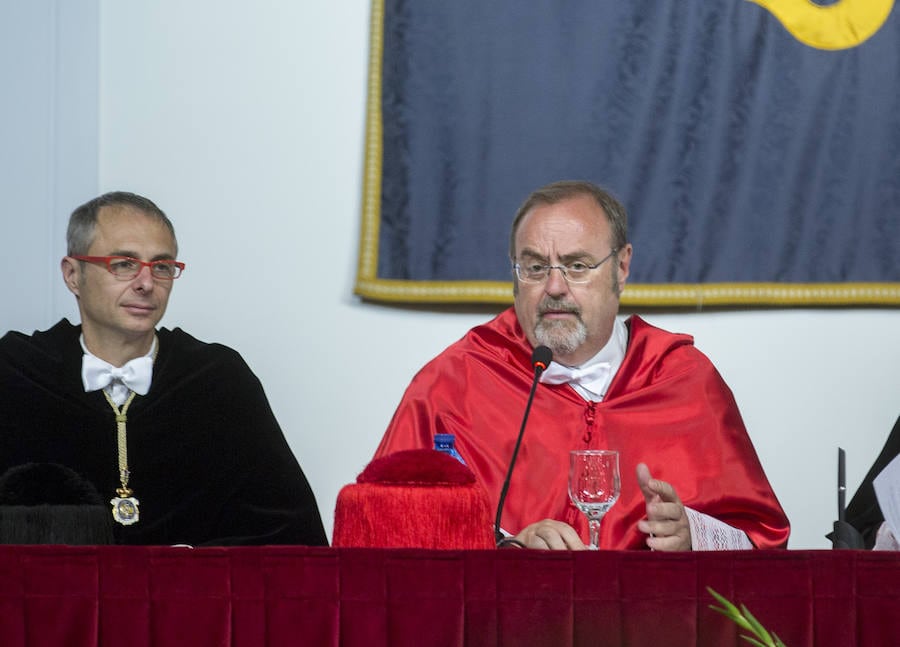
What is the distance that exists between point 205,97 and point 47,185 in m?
0.61

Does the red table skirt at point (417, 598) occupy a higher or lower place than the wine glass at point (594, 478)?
lower

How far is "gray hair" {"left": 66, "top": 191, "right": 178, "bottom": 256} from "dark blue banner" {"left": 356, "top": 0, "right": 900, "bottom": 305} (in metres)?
0.91

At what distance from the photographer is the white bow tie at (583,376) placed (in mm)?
3078

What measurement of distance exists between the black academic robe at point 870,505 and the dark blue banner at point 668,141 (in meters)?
0.75

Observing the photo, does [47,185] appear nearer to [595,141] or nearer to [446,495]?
[595,141]

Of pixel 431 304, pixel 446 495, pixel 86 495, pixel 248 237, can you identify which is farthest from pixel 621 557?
pixel 248 237

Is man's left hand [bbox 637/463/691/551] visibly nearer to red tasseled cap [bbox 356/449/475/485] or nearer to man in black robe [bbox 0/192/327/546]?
red tasseled cap [bbox 356/449/475/485]

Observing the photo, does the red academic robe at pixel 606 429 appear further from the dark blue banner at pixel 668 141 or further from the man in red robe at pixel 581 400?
the dark blue banner at pixel 668 141

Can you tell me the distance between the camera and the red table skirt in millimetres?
1812

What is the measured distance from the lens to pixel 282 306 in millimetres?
4137

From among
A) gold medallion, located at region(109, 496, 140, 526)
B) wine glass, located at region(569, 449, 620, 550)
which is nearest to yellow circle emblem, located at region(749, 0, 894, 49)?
wine glass, located at region(569, 449, 620, 550)

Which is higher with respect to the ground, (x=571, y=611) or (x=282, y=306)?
(x=282, y=306)

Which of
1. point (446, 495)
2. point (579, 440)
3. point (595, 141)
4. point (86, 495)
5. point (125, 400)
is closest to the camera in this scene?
point (446, 495)

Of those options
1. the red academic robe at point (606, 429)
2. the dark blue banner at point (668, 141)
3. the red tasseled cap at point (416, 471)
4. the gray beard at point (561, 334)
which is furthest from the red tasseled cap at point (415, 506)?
the dark blue banner at point (668, 141)
